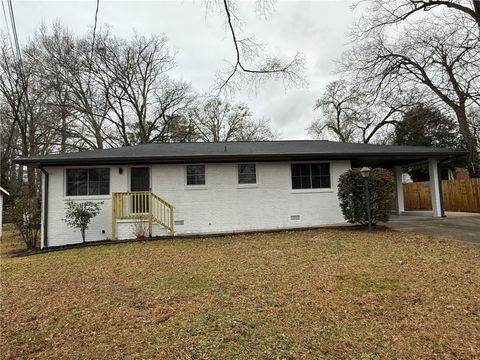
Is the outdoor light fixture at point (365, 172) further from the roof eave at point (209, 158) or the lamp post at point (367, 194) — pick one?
the roof eave at point (209, 158)

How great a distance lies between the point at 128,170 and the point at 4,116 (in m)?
15.8

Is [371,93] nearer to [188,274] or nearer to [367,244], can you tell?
[367,244]

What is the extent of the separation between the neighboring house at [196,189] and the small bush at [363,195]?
3.79 feet

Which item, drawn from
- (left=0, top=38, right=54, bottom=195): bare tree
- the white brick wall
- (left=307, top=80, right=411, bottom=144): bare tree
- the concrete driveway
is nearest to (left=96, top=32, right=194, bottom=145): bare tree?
(left=0, top=38, right=54, bottom=195): bare tree

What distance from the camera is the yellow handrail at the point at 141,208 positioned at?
9562mm

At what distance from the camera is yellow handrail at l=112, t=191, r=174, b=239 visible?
9.56m

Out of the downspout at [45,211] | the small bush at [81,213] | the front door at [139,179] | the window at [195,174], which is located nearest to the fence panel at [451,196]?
the window at [195,174]

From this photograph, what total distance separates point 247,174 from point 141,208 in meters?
3.82

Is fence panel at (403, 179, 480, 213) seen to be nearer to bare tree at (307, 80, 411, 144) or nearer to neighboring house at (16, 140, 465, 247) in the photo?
neighboring house at (16, 140, 465, 247)

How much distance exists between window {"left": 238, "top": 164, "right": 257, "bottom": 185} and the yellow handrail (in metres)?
2.64

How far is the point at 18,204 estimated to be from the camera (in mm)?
10305

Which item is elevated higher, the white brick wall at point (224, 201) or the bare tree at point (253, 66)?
the bare tree at point (253, 66)

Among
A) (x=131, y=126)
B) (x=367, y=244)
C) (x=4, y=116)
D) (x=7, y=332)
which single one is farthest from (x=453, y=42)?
(x=4, y=116)

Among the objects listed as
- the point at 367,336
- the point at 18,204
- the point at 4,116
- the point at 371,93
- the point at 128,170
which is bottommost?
the point at 367,336
